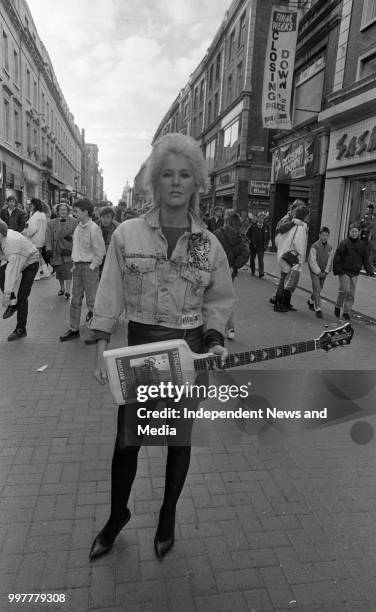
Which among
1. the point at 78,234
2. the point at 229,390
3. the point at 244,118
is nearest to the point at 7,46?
the point at 244,118

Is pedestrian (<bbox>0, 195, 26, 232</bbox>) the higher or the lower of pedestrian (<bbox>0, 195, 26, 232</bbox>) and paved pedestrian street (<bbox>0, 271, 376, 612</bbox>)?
the higher

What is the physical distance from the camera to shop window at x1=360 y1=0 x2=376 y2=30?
44.7 ft

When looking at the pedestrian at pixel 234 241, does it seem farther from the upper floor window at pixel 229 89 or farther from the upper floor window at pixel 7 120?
the upper floor window at pixel 229 89

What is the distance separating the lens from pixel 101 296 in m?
2.23

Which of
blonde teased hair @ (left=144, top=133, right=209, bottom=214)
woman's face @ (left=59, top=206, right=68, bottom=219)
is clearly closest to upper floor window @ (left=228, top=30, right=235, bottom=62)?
woman's face @ (left=59, top=206, right=68, bottom=219)

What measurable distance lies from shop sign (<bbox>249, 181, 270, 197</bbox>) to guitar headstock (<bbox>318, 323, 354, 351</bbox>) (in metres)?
25.6

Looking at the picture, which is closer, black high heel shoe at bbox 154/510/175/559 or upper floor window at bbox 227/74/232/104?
black high heel shoe at bbox 154/510/175/559

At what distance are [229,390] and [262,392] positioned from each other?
0.56 ft

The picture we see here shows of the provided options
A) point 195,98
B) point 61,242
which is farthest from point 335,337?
point 195,98

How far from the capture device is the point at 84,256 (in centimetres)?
644

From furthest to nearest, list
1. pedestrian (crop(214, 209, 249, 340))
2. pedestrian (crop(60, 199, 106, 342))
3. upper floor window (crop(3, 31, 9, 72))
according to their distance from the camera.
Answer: upper floor window (crop(3, 31, 9, 72)), pedestrian (crop(214, 209, 249, 340)), pedestrian (crop(60, 199, 106, 342))

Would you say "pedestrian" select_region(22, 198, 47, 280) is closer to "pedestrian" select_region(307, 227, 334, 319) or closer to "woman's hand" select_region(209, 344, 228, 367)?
"pedestrian" select_region(307, 227, 334, 319)

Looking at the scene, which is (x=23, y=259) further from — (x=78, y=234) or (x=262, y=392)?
(x=262, y=392)

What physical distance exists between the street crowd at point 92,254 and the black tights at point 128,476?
2.79 m
